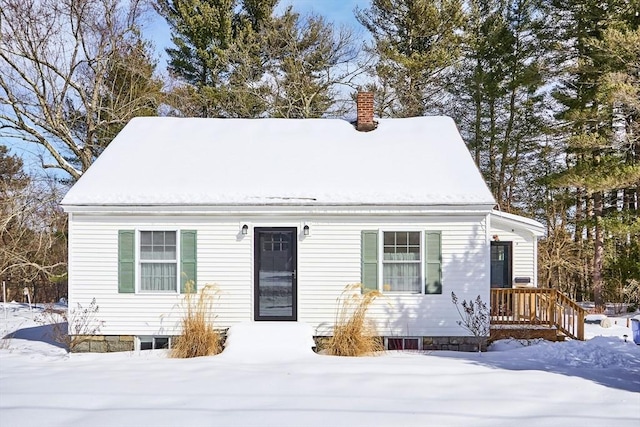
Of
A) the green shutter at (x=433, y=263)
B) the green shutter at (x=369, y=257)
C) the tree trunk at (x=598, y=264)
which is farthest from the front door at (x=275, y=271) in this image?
the tree trunk at (x=598, y=264)

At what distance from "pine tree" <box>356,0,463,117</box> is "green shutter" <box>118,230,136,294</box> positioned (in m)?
14.9

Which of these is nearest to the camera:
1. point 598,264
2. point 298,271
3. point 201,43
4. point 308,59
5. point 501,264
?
point 298,271

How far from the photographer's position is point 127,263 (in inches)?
408

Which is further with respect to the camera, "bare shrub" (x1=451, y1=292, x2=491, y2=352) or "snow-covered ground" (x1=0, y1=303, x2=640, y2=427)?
"bare shrub" (x1=451, y1=292, x2=491, y2=352)

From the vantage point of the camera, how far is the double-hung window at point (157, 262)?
1042 cm

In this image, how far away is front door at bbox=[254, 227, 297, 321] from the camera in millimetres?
10516

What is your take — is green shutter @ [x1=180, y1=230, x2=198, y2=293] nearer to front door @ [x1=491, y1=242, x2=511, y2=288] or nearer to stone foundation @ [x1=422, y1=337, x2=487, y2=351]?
stone foundation @ [x1=422, y1=337, x2=487, y2=351]

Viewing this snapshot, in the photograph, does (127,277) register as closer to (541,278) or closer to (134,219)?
(134,219)

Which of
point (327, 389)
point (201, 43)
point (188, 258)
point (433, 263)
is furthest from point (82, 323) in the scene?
point (201, 43)

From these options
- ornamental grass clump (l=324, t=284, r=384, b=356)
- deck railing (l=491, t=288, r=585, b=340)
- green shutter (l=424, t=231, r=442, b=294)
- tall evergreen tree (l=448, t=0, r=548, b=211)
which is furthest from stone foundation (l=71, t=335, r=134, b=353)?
tall evergreen tree (l=448, t=0, r=548, b=211)

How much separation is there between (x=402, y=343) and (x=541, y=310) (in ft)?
10.2

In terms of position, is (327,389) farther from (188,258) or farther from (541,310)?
(541,310)

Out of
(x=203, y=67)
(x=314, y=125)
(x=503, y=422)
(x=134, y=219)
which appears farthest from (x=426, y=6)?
(x=503, y=422)

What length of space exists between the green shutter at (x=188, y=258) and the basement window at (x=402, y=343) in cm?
410
